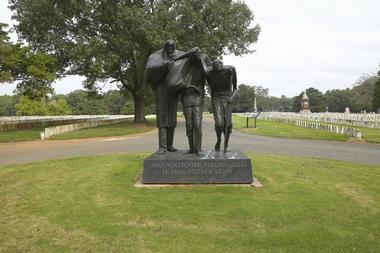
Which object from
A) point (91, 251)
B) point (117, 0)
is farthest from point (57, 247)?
point (117, 0)

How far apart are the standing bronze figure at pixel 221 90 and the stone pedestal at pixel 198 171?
49.3 inches

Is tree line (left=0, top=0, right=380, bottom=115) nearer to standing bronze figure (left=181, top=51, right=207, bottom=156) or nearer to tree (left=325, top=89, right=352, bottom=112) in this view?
standing bronze figure (left=181, top=51, right=207, bottom=156)

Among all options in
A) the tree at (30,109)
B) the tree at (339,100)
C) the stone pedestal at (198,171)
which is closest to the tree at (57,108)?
the tree at (30,109)

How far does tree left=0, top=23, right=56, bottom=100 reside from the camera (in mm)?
24094

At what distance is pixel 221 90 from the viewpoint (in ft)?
28.8

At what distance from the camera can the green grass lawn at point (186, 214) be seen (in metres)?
5.18

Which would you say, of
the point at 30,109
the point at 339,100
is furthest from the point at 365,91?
the point at 30,109

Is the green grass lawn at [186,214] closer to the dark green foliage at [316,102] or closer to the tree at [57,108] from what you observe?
the tree at [57,108]

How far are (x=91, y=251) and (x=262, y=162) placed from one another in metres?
6.37

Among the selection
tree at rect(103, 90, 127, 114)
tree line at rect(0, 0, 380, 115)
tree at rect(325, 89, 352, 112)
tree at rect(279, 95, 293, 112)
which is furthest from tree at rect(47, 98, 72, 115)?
tree at rect(279, 95, 293, 112)

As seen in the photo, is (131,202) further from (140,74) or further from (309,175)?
(140,74)

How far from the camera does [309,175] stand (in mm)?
9000

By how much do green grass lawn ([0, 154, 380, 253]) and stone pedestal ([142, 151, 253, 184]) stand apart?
0.29 m

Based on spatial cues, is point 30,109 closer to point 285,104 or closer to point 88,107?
point 88,107
